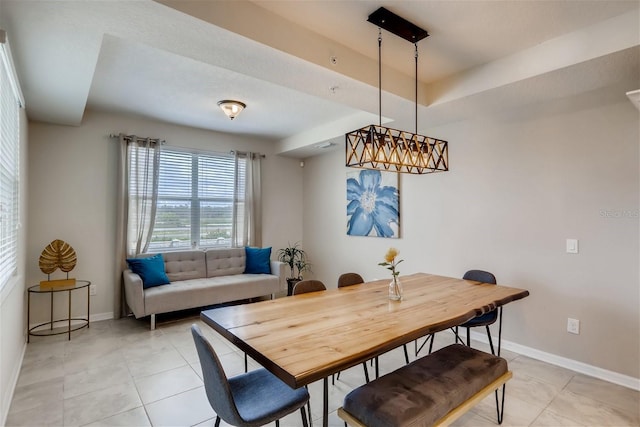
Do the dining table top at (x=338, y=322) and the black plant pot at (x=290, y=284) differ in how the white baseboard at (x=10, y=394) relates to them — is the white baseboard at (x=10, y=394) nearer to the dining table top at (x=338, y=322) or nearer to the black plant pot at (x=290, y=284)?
the dining table top at (x=338, y=322)

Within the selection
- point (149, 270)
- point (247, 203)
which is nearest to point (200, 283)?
point (149, 270)

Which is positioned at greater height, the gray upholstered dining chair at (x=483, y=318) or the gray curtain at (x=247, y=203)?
the gray curtain at (x=247, y=203)

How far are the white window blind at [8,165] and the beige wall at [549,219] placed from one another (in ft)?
12.5

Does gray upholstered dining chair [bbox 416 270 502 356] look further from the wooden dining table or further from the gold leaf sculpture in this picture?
the gold leaf sculpture

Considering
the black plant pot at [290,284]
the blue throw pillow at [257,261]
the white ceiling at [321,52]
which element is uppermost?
the white ceiling at [321,52]

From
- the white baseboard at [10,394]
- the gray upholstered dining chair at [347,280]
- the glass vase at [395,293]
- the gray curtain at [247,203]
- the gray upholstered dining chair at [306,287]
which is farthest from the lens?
the gray curtain at [247,203]

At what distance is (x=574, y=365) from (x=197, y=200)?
15.7 ft

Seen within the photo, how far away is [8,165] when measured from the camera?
8.06ft

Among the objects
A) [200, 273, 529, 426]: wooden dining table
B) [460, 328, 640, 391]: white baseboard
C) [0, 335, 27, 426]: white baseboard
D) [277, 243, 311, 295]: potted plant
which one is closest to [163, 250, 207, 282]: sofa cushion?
[277, 243, 311, 295]: potted plant

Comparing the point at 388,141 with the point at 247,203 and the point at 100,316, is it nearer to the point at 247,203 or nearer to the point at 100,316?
the point at 247,203

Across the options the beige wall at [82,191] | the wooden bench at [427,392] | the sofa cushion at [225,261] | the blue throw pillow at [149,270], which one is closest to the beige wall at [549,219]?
the wooden bench at [427,392]

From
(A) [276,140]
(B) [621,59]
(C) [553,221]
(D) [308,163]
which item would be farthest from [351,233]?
(B) [621,59]

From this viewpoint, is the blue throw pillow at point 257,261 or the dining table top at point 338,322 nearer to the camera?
the dining table top at point 338,322

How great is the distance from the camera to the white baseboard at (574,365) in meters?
2.58
